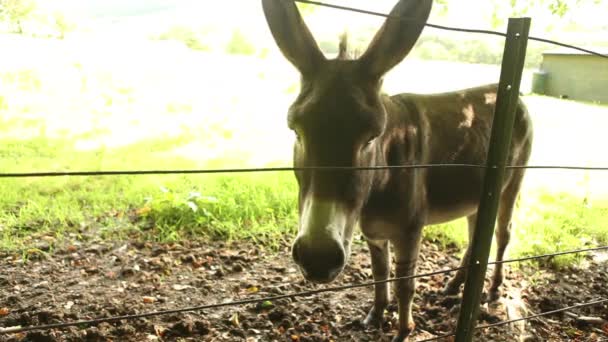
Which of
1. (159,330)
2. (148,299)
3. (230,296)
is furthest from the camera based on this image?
(230,296)

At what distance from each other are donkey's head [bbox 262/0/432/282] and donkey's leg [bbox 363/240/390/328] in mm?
1007

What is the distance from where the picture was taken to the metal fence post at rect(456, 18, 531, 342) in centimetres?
167

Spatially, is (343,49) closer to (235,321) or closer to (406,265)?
(406,265)

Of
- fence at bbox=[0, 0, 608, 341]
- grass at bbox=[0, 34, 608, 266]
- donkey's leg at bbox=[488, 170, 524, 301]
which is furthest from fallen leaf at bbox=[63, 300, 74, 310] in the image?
donkey's leg at bbox=[488, 170, 524, 301]

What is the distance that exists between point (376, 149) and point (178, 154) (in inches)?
187

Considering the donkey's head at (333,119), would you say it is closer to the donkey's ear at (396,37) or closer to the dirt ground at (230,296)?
the donkey's ear at (396,37)

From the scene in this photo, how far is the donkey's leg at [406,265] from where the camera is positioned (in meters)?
2.72

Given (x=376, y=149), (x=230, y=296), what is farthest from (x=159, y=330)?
(x=376, y=149)

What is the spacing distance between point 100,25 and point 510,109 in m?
16.4

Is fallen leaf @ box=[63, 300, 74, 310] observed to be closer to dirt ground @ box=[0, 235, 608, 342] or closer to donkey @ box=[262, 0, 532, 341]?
dirt ground @ box=[0, 235, 608, 342]

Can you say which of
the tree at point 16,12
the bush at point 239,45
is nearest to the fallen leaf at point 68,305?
the bush at point 239,45

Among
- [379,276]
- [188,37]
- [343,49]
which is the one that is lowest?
[379,276]

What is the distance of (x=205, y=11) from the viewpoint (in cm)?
1390

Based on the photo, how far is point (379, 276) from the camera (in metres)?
3.17
